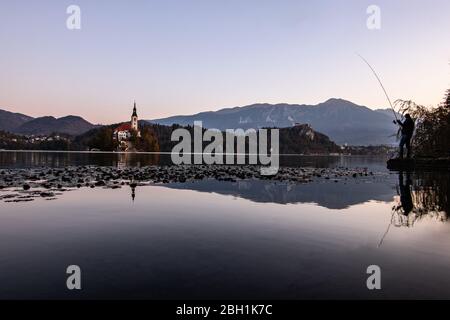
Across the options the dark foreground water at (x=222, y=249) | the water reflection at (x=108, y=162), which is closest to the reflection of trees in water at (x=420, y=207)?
the dark foreground water at (x=222, y=249)

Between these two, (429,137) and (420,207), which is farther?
(429,137)

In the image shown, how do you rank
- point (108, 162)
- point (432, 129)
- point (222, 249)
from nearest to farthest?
point (222, 249), point (432, 129), point (108, 162)

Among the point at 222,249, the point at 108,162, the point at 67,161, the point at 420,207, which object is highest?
the point at 67,161

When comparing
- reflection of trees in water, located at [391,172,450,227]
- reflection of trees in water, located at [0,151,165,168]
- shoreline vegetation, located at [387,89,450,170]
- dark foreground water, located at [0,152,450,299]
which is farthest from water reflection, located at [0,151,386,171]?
dark foreground water, located at [0,152,450,299]

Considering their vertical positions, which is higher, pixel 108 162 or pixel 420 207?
pixel 108 162

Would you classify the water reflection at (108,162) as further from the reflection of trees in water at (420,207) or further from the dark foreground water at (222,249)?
the dark foreground water at (222,249)

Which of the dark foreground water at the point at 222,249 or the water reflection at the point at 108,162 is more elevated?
the water reflection at the point at 108,162

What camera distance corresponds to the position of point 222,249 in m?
8.02

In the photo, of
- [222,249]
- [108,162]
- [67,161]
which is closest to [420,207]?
[222,249]

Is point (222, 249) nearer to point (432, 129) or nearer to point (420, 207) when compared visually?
point (420, 207)

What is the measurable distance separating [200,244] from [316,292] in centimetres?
373

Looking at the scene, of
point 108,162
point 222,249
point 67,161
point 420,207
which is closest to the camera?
point 222,249

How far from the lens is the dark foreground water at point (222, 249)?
5.61 metres

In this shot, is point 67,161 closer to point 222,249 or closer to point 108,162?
point 108,162
